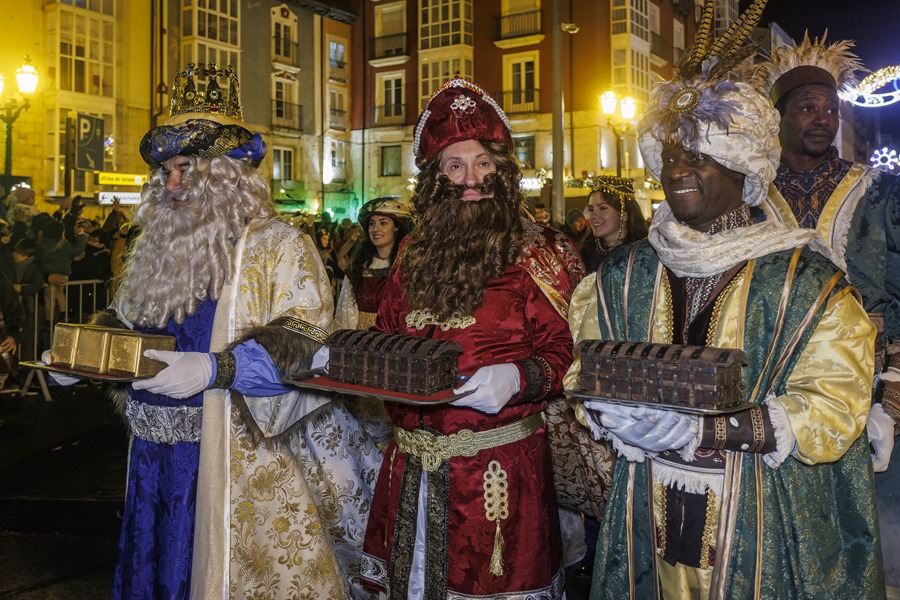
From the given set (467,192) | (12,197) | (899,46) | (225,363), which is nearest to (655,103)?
(467,192)

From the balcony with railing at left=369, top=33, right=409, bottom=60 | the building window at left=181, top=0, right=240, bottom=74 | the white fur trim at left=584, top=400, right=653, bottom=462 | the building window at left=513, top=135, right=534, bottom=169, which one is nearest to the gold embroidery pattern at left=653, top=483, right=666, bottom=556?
the white fur trim at left=584, top=400, right=653, bottom=462

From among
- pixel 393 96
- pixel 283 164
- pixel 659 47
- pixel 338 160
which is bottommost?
pixel 283 164

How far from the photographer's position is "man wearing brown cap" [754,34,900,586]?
353cm

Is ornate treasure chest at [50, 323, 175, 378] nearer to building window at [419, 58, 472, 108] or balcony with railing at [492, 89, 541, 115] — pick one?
balcony with railing at [492, 89, 541, 115]

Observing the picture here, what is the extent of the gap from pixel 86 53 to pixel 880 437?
26.6 meters

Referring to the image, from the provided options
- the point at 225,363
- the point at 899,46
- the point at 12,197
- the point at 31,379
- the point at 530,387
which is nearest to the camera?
the point at 530,387

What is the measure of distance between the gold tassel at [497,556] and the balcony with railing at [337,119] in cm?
3446

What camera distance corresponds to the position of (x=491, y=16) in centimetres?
3422

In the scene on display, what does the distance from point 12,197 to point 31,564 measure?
26.4 feet

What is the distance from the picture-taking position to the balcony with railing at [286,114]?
33.3m

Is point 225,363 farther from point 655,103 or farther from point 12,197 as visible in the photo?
point 12,197

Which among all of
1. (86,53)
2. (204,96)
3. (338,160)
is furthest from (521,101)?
(204,96)

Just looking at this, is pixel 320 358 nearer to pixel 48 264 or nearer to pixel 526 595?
pixel 526 595

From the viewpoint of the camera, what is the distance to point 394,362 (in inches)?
102
